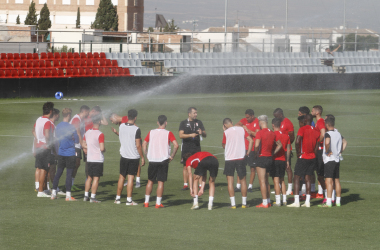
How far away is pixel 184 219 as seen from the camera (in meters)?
9.39

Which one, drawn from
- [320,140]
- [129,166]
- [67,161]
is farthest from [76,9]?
[320,140]

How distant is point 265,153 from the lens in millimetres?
10438

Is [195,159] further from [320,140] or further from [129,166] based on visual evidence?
[320,140]

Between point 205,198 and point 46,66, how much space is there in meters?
23.0

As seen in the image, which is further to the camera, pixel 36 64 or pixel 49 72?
pixel 36 64

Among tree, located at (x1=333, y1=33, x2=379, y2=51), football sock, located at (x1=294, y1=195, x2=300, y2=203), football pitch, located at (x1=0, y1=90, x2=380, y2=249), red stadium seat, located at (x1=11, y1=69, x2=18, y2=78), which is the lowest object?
football pitch, located at (x1=0, y1=90, x2=380, y2=249)

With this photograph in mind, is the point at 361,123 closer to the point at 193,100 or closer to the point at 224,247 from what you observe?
the point at 193,100

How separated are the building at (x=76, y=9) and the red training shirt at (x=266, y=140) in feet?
309

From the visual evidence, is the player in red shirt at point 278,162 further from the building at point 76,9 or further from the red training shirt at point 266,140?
the building at point 76,9

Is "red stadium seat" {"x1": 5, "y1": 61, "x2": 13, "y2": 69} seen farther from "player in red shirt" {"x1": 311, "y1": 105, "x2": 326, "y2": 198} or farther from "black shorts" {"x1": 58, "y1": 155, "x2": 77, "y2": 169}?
"player in red shirt" {"x1": 311, "y1": 105, "x2": 326, "y2": 198}

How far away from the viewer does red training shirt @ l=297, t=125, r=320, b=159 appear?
10.5 metres

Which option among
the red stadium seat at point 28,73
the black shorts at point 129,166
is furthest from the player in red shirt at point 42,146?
the red stadium seat at point 28,73

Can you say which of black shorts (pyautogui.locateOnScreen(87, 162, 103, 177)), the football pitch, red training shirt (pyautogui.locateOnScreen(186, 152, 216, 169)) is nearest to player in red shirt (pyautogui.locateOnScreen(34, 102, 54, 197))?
the football pitch

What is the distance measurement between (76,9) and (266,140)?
326 ft
